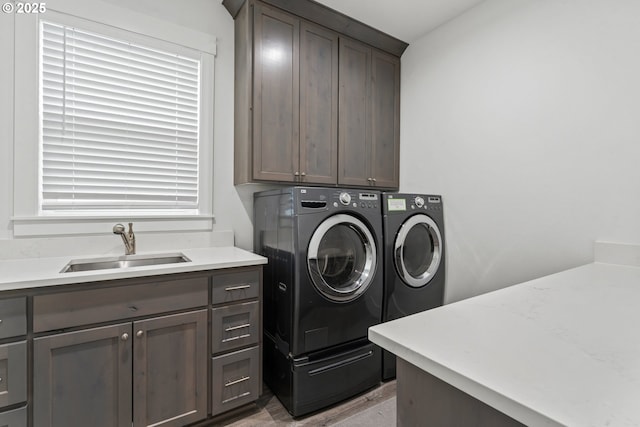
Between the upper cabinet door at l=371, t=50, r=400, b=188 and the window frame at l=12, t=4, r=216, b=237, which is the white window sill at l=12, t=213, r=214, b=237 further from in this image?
the upper cabinet door at l=371, t=50, r=400, b=188

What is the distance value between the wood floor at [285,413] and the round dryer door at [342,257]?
0.68 m

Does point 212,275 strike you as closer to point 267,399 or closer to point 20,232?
point 267,399

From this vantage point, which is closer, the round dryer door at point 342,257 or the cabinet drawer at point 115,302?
the cabinet drawer at point 115,302

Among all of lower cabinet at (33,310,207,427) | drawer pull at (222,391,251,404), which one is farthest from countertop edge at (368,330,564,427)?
drawer pull at (222,391,251,404)

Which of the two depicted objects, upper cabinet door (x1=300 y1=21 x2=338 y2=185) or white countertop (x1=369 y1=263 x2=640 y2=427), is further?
upper cabinet door (x1=300 y1=21 x2=338 y2=185)

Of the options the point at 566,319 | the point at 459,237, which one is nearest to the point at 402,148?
the point at 459,237

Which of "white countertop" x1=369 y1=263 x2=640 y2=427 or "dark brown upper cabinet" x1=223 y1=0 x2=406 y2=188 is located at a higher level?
"dark brown upper cabinet" x1=223 y1=0 x2=406 y2=188

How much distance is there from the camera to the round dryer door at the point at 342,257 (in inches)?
72.2

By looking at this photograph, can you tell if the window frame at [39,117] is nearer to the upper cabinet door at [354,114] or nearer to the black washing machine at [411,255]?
the upper cabinet door at [354,114]

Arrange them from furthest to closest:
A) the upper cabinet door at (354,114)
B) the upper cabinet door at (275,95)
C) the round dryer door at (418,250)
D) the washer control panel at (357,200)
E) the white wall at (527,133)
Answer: the upper cabinet door at (354,114), the round dryer door at (418,250), the upper cabinet door at (275,95), the washer control panel at (357,200), the white wall at (527,133)

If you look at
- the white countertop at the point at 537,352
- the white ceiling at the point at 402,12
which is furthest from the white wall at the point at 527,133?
the white countertop at the point at 537,352

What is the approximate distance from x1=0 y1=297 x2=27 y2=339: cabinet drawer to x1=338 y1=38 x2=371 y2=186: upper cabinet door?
197 centimetres

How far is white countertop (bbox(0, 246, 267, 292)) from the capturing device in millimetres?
1235

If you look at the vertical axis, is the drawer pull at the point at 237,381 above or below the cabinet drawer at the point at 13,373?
below
